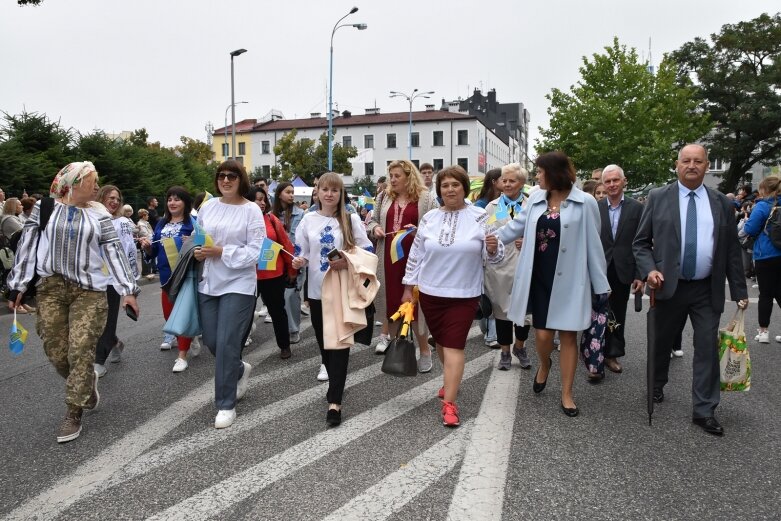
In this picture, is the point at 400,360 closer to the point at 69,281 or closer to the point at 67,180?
the point at 69,281

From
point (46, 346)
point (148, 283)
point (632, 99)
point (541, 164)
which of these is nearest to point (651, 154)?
point (632, 99)

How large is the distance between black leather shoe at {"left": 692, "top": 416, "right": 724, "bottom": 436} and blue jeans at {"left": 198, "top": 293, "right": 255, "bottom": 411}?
126 inches

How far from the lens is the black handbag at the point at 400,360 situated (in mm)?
4391

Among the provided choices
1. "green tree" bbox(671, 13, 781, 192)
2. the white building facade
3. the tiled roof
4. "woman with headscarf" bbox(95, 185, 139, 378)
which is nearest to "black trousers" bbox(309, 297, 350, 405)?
"woman with headscarf" bbox(95, 185, 139, 378)

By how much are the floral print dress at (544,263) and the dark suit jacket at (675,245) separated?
24.4 inches

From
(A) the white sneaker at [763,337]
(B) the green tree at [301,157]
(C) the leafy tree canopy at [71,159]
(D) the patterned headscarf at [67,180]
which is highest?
(B) the green tree at [301,157]

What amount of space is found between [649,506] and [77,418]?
140 inches

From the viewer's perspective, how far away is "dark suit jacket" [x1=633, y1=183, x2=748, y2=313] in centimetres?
418

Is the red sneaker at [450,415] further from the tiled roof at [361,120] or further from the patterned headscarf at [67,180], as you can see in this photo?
the tiled roof at [361,120]

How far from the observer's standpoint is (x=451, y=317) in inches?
171

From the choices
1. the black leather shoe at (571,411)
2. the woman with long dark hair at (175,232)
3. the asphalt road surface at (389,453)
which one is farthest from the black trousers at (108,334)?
the black leather shoe at (571,411)

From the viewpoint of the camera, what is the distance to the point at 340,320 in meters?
4.46

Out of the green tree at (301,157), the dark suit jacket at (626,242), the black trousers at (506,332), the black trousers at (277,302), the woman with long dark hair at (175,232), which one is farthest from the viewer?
the green tree at (301,157)

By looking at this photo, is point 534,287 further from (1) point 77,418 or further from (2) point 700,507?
(1) point 77,418
